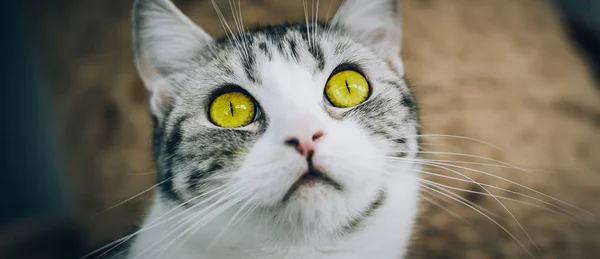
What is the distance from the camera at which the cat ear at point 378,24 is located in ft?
2.30

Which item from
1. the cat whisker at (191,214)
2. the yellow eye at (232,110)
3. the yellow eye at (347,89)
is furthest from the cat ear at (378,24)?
the cat whisker at (191,214)

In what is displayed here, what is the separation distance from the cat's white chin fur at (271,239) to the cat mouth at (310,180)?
0.30ft

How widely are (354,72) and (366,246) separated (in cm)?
25

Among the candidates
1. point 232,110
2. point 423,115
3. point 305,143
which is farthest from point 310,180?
point 423,115

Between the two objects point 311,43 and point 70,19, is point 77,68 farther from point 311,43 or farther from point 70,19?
point 311,43

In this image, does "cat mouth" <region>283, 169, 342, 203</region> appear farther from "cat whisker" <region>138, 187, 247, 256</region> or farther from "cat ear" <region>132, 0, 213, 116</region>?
"cat ear" <region>132, 0, 213, 116</region>

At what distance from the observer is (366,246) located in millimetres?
628

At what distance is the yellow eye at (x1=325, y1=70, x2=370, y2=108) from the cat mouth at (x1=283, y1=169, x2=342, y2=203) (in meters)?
0.12

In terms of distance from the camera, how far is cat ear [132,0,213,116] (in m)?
0.65

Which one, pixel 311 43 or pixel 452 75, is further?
pixel 452 75

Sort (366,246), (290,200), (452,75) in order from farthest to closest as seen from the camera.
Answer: (452,75) → (366,246) → (290,200)

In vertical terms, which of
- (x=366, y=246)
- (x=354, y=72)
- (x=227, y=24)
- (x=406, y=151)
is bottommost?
(x=366, y=246)

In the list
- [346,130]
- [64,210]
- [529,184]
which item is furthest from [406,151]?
[64,210]

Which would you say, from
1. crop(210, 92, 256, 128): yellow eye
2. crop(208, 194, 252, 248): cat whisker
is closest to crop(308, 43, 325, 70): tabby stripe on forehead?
A: crop(210, 92, 256, 128): yellow eye
